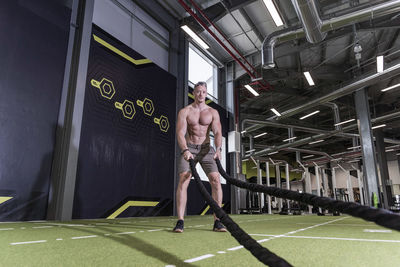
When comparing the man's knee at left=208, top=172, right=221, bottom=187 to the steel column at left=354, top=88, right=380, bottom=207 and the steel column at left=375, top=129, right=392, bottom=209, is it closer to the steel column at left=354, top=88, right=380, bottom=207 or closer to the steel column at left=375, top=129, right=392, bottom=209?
the steel column at left=354, top=88, right=380, bottom=207

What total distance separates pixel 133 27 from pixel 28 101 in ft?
9.68

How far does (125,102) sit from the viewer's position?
493cm

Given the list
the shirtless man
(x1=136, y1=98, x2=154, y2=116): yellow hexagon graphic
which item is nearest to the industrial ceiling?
(x1=136, y1=98, x2=154, y2=116): yellow hexagon graphic

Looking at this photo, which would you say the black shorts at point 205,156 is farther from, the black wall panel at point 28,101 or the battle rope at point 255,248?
the black wall panel at point 28,101

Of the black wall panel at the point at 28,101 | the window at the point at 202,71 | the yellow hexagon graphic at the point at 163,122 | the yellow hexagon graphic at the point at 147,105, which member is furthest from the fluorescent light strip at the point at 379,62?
the black wall panel at the point at 28,101

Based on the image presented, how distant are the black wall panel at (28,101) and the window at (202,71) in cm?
390

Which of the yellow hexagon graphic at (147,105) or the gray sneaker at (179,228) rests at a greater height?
the yellow hexagon graphic at (147,105)

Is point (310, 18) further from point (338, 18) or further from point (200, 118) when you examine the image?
point (200, 118)

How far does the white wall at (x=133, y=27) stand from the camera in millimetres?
5051

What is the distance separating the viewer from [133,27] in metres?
5.72

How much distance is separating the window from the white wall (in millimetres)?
1072

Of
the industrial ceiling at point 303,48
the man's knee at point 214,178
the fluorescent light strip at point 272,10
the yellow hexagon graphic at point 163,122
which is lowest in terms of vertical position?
the man's knee at point 214,178

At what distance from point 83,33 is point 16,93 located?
1429 millimetres

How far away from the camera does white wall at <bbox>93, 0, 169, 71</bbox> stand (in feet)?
16.6
